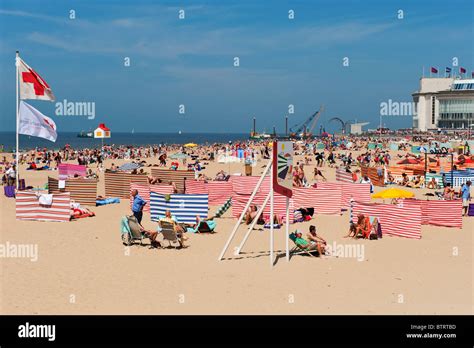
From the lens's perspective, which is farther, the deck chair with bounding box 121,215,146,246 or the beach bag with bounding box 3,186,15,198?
the beach bag with bounding box 3,186,15,198

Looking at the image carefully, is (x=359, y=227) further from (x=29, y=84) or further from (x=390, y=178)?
(x=390, y=178)

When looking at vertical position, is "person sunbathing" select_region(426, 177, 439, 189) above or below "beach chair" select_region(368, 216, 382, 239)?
above

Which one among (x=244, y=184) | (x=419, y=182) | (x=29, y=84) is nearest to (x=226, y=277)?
(x=244, y=184)

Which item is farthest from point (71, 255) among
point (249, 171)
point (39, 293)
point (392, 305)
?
point (249, 171)

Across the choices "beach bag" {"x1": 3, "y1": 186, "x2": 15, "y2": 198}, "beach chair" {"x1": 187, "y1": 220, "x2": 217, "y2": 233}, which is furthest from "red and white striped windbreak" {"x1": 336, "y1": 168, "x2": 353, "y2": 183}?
"beach bag" {"x1": 3, "y1": 186, "x2": 15, "y2": 198}

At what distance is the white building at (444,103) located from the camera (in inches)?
4860

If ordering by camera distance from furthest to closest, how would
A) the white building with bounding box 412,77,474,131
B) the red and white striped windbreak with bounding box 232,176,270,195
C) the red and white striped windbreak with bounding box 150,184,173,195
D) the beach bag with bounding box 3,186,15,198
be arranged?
the white building with bounding box 412,77,474,131
the beach bag with bounding box 3,186,15,198
the red and white striped windbreak with bounding box 232,176,270,195
the red and white striped windbreak with bounding box 150,184,173,195

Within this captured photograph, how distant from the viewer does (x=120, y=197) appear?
1855 centimetres

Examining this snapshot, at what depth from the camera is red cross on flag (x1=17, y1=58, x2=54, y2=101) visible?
56.1 feet

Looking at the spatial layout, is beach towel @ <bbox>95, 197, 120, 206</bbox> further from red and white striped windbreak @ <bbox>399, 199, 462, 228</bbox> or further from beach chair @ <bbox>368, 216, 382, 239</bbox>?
red and white striped windbreak @ <bbox>399, 199, 462, 228</bbox>

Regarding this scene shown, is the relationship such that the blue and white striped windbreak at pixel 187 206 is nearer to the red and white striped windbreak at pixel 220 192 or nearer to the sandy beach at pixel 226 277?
the sandy beach at pixel 226 277

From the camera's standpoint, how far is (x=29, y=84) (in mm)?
17172

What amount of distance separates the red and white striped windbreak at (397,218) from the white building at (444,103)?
118m

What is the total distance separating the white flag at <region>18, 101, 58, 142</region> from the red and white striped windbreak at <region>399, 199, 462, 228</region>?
1025 centimetres
